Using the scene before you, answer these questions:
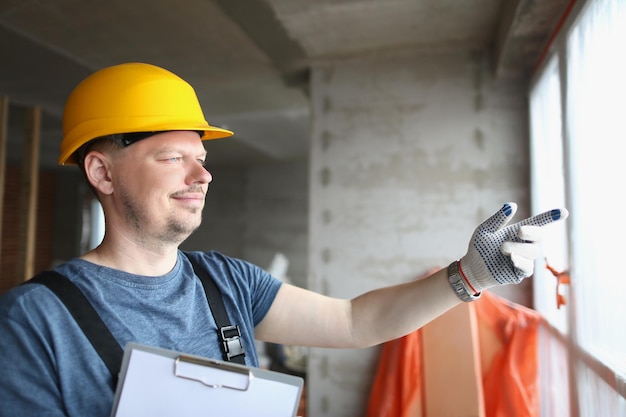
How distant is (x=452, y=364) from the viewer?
9.11 ft

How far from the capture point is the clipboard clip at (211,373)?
98cm

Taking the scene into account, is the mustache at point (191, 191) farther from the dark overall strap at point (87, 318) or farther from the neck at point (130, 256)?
the dark overall strap at point (87, 318)

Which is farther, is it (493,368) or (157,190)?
(493,368)

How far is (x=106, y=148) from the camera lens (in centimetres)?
131

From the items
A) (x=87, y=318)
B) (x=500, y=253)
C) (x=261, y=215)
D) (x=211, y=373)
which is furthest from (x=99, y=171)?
(x=261, y=215)

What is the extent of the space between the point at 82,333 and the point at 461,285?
99 centimetres

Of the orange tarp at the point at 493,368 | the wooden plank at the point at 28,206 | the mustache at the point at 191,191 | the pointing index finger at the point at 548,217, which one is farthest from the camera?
the wooden plank at the point at 28,206

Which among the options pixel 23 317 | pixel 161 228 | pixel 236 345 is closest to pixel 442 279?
pixel 236 345

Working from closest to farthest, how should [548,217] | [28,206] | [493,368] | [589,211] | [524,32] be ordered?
1. [548,217]
2. [589,211]
3. [524,32]
4. [493,368]
5. [28,206]

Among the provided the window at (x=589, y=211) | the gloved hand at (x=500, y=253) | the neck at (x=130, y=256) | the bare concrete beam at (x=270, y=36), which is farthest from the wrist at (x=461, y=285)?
the bare concrete beam at (x=270, y=36)

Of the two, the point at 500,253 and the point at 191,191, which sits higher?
the point at 191,191

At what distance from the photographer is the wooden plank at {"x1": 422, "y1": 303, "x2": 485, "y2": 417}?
106 inches

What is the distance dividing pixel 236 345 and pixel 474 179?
2.46 m

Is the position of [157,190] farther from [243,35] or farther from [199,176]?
[243,35]
